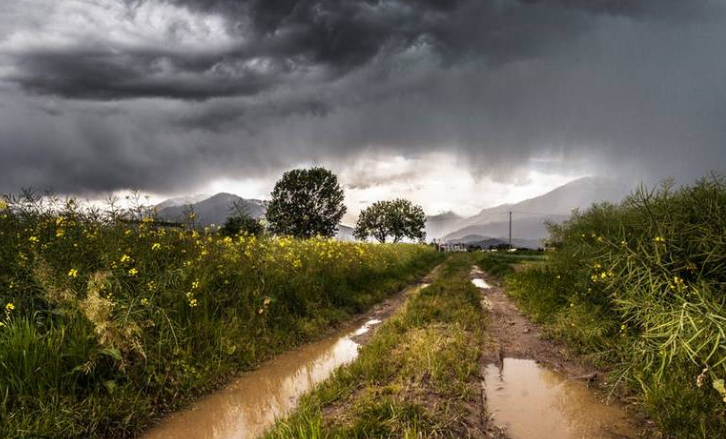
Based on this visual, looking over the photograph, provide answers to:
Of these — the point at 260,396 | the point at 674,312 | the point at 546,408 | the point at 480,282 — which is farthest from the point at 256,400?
the point at 480,282

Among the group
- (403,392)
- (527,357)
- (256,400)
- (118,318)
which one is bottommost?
(256,400)

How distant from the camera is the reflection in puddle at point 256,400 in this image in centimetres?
525

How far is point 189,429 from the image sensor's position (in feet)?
17.3

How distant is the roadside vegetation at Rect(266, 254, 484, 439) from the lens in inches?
173

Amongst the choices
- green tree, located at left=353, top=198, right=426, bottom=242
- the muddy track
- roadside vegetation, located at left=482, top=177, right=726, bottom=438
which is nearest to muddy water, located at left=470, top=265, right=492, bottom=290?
the muddy track

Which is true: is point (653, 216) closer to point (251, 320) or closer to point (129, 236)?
point (251, 320)

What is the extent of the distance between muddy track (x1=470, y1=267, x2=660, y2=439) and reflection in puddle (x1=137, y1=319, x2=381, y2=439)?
2.65 m

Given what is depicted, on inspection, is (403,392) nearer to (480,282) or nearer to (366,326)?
(366,326)

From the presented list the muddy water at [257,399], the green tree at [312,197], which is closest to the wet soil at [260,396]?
the muddy water at [257,399]

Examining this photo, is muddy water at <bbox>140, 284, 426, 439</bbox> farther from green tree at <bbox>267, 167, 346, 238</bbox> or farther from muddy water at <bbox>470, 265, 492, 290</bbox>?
green tree at <bbox>267, 167, 346, 238</bbox>

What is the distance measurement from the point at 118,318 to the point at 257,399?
2.33 m

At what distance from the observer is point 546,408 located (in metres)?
5.79

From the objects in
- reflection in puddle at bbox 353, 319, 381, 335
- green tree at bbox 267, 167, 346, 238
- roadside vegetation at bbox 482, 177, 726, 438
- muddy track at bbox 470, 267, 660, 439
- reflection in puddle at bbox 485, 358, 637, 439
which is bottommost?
reflection in puddle at bbox 353, 319, 381, 335

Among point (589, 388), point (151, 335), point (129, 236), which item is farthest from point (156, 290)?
point (589, 388)
